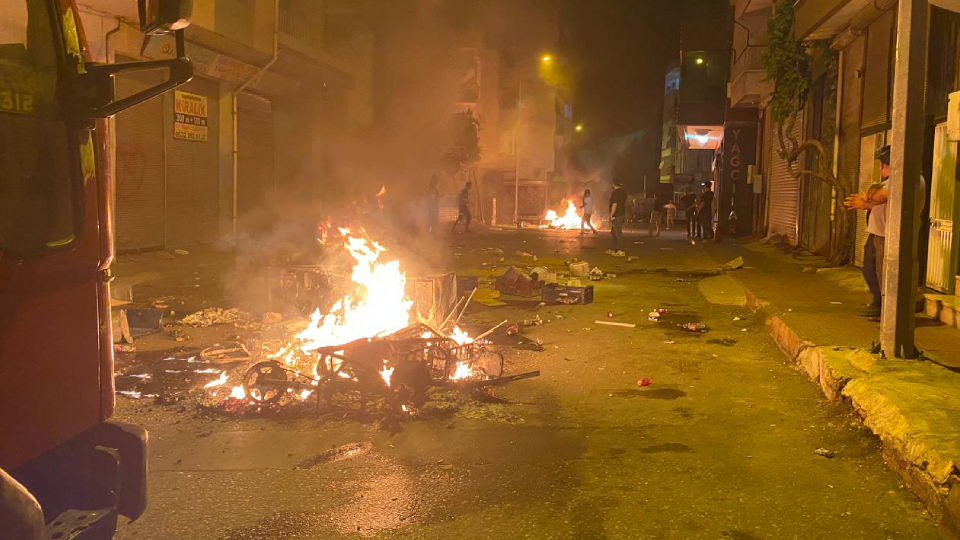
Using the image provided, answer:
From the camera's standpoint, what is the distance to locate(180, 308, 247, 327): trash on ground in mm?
8773

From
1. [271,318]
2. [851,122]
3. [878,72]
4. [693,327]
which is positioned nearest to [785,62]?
[851,122]

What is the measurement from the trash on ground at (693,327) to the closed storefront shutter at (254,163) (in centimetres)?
1411

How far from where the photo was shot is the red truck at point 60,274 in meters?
2.16

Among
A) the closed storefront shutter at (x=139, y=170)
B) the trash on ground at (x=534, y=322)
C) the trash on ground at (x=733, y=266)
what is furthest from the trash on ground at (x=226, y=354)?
the trash on ground at (x=733, y=266)

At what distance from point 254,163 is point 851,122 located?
1486 centimetres

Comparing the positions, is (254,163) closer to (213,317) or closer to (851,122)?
(213,317)

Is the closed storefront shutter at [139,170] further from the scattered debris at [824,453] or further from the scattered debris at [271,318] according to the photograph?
the scattered debris at [824,453]

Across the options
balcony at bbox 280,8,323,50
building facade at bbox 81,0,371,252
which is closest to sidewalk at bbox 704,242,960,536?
building facade at bbox 81,0,371,252

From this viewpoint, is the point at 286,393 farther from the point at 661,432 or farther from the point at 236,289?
the point at 236,289

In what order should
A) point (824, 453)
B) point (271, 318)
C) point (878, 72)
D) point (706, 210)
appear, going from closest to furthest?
point (824, 453), point (271, 318), point (878, 72), point (706, 210)

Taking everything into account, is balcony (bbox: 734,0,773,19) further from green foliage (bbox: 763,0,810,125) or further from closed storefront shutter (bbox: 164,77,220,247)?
closed storefront shutter (bbox: 164,77,220,247)

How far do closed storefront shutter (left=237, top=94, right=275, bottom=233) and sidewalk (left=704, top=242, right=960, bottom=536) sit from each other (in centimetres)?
1410

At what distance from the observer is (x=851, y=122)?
13.9 meters

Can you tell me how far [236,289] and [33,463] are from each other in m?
9.32
